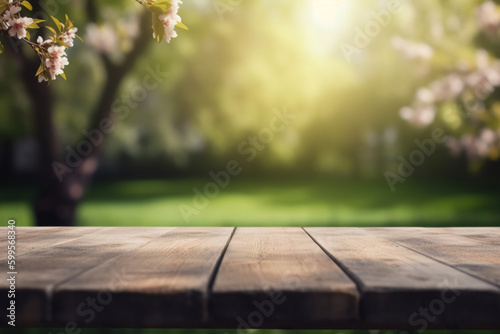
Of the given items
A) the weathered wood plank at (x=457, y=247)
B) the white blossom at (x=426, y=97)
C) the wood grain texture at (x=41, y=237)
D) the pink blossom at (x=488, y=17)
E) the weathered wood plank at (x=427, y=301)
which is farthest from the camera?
the white blossom at (x=426, y=97)

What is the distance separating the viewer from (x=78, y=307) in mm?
934

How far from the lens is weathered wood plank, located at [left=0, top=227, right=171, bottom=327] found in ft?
3.09

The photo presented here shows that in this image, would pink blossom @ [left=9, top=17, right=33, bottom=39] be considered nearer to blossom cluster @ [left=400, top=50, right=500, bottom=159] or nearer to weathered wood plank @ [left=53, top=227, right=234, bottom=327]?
weathered wood plank @ [left=53, top=227, right=234, bottom=327]

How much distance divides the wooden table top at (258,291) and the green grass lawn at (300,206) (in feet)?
21.3

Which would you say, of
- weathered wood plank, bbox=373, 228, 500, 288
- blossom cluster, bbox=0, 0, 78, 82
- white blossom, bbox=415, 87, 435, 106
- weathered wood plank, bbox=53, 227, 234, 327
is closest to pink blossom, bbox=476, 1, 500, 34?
white blossom, bbox=415, 87, 435, 106

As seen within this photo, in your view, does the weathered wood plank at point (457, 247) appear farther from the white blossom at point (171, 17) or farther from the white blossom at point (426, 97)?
the white blossom at point (426, 97)

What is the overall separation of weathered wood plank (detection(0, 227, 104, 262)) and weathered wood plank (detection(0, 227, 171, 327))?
1.6 inches

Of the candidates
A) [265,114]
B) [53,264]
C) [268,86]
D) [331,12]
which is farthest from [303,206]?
[53,264]

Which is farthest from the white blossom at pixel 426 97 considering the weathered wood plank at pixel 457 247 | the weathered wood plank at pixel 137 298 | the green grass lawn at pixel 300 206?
the weathered wood plank at pixel 137 298

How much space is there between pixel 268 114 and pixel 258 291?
6735mm

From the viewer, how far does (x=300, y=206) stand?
10641 mm

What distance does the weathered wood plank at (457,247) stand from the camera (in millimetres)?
1111

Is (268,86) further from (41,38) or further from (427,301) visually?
(427,301)

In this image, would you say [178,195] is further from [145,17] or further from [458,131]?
[458,131]
